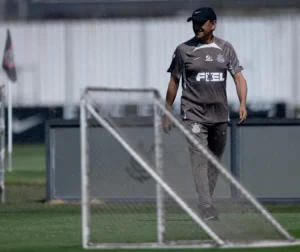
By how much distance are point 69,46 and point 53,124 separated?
405 inches

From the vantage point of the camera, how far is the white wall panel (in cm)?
2375

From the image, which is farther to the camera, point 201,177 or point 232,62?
point 232,62

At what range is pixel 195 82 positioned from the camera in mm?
9719

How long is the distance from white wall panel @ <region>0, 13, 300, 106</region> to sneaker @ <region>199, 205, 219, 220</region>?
46.2 ft

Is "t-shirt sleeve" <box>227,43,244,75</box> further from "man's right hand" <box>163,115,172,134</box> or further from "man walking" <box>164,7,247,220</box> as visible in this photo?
"man's right hand" <box>163,115,172,134</box>

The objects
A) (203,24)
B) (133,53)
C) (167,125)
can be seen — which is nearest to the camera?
(167,125)

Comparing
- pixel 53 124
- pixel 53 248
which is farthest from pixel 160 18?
pixel 53 248

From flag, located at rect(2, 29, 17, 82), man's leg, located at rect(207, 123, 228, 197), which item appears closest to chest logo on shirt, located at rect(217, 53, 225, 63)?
man's leg, located at rect(207, 123, 228, 197)

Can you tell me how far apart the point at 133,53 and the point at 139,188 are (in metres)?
15.6

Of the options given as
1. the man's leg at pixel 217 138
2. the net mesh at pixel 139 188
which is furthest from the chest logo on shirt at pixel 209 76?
the net mesh at pixel 139 188

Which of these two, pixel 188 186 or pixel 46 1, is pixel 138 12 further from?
pixel 188 186

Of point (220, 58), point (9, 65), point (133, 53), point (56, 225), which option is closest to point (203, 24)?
point (220, 58)

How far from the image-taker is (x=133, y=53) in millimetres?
24312

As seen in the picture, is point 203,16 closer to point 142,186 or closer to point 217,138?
point 217,138
